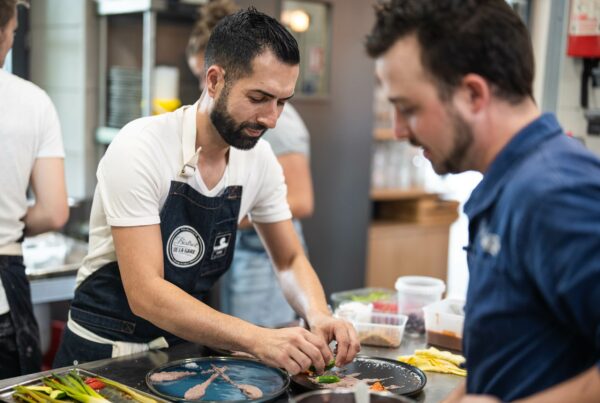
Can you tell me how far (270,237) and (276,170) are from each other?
0.69 ft

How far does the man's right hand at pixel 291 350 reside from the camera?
5.73 ft

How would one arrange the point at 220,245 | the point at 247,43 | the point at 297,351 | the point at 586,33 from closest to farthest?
1. the point at 297,351
2. the point at 247,43
3. the point at 220,245
4. the point at 586,33

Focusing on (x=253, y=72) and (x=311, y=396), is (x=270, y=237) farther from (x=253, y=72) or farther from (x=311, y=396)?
(x=311, y=396)

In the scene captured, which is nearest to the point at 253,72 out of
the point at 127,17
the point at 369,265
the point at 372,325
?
the point at 372,325

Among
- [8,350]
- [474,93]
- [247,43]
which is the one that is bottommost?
[8,350]

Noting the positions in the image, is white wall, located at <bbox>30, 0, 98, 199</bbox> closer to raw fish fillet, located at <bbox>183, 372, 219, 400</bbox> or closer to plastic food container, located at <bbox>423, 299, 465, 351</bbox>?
plastic food container, located at <bbox>423, 299, 465, 351</bbox>

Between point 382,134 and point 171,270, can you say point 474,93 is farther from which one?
point 382,134

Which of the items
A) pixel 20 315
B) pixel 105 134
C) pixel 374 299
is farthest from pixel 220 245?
pixel 105 134

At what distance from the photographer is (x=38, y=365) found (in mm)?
2473

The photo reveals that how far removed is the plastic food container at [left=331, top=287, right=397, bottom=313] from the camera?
240 cm

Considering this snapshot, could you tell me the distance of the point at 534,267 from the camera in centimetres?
109

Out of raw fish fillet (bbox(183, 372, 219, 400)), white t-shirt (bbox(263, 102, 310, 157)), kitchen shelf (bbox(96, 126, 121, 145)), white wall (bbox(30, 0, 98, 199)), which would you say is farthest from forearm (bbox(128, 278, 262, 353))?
white wall (bbox(30, 0, 98, 199))

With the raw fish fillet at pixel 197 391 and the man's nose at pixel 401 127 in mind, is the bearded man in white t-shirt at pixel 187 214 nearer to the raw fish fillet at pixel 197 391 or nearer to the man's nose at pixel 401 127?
the raw fish fillet at pixel 197 391

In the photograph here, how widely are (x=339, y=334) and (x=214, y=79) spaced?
75 centimetres
